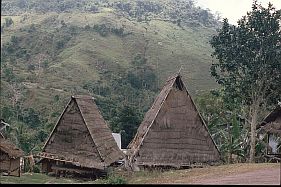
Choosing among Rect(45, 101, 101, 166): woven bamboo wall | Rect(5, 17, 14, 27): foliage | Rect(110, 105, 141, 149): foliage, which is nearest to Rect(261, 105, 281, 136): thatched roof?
Rect(45, 101, 101, 166): woven bamboo wall

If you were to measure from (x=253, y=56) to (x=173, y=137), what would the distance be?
20.2 feet

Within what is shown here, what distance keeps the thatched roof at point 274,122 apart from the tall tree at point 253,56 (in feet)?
2.73

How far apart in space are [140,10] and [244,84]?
90.5 metres

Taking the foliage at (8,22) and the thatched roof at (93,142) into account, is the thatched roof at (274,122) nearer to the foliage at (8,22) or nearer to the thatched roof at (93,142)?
the thatched roof at (93,142)

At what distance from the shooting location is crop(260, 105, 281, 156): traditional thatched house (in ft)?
82.5

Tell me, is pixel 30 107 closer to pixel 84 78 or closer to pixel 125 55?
pixel 84 78

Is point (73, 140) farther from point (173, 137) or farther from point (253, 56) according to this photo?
point (253, 56)

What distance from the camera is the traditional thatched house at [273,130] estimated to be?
2514cm

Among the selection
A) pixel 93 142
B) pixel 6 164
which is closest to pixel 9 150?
pixel 6 164

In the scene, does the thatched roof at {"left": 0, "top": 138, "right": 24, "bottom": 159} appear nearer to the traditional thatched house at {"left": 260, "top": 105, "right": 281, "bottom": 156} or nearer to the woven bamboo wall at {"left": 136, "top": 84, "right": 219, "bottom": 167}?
the woven bamboo wall at {"left": 136, "top": 84, "right": 219, "bottom": 167}

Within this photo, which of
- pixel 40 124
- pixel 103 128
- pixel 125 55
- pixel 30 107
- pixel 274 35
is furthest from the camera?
pixel 125 55

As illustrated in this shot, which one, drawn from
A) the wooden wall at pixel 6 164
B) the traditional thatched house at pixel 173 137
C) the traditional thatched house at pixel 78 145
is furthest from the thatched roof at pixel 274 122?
the wooden wall at pixel 6 164

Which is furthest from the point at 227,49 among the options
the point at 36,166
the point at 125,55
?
the point at 125,55

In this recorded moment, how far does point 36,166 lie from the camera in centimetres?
3008
